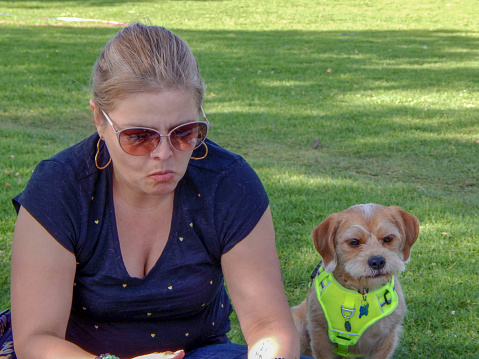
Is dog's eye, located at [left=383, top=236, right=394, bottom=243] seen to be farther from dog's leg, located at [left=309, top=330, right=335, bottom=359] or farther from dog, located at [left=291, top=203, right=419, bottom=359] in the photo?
Result: dog's leg, located at [left=309, top=330, right=335, bottom=359]

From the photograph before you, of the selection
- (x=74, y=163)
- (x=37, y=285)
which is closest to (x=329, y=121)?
(x=74, y=163)

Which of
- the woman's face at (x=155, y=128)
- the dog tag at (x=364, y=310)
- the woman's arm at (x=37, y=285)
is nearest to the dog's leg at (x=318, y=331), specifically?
the dog tag at (x=364, y=310)

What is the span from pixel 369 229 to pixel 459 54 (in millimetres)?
12821

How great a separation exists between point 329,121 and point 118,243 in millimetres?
7145

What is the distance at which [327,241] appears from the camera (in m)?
3.67

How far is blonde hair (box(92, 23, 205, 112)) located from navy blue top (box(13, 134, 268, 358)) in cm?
38

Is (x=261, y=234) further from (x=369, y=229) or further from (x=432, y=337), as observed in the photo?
(x=432, y=337)

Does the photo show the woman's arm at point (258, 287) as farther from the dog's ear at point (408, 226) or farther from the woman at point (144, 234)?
the dog's ear at point (408, 226)

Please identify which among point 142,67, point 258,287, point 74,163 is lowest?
point 258,287

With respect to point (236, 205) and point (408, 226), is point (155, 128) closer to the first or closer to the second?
point (236, 205)

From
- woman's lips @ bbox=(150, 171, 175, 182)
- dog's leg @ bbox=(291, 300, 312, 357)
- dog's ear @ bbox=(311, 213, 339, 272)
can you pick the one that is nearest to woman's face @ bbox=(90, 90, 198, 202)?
woman's lips @ bbox=(150, 171, 175, 182)

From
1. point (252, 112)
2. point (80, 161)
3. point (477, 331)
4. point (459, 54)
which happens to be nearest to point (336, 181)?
point (477, 331)

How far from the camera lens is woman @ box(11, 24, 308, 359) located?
2.33 meters

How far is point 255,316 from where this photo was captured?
255 centimetres
